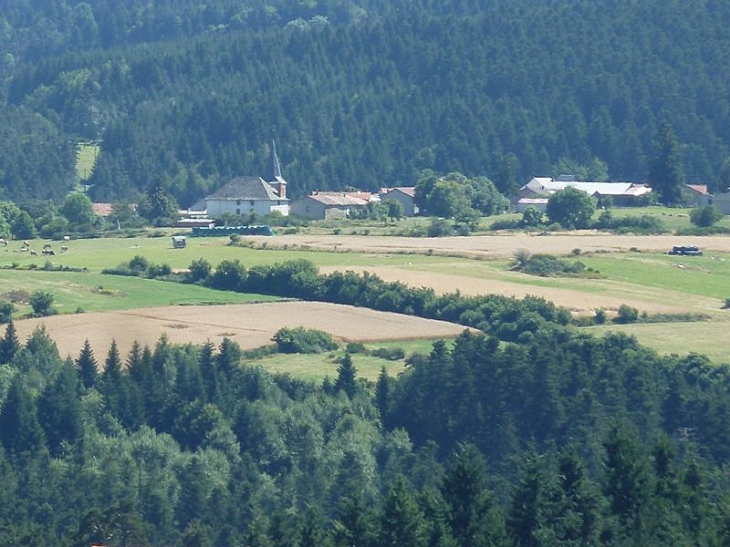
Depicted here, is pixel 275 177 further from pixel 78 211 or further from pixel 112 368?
pixel 112 368

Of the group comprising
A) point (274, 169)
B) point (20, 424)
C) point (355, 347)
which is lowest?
point (20, 424)

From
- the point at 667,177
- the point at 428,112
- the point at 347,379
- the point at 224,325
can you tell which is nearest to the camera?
the point at 347,379

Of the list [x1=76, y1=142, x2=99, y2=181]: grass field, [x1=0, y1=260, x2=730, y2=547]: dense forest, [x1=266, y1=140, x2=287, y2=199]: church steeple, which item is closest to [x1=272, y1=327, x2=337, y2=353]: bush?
[x1=0, y1=260, x2=730, y2=547]: dense forest

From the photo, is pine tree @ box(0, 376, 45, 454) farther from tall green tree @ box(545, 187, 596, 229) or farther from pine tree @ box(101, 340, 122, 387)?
tall green tree @ box(545, 187, 596, 229)

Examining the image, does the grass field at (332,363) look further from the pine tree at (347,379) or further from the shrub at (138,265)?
the shrub at (138,265)

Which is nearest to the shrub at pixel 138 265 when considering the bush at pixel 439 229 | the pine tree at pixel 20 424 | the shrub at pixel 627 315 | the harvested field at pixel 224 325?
the harvested field at pixel 224 325

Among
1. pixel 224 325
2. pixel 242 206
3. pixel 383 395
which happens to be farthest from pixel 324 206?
pixel 383 395
